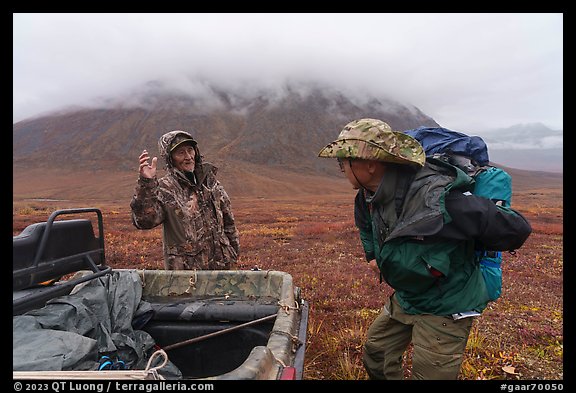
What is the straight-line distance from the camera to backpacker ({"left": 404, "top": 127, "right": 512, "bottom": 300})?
106 inches

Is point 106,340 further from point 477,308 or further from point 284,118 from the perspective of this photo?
point 284,118

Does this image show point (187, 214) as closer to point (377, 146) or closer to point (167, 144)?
point (167, 144)

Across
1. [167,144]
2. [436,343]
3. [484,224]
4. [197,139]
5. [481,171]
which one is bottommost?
[436,343]

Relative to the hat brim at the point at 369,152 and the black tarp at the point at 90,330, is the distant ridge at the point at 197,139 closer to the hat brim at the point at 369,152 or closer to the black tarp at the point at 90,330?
the black tarp at the point at 90,330

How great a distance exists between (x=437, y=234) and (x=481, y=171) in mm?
695

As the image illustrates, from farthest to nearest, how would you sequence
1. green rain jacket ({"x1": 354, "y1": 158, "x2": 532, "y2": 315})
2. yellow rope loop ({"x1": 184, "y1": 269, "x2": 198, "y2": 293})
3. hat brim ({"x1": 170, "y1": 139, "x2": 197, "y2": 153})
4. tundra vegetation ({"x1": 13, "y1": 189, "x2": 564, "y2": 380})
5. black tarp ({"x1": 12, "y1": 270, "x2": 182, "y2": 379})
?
tundra vegetation ({"x1": 13, "y1": 189, "x2": 564, "y2": 380}), hat brim ({"x1": 170, "y1": 139, "x2": 197, "y2": 153}), yellow rope loop ({"x1": 184, "y1": 269, "x2": 198, "y2": 293}), green rain jacket ({"x1": 354, "y1": 158, "x2": 532, "y2": 315}), black tarp ({"x1": 12, "y1": 270, "x2": 182, "y2": 379})

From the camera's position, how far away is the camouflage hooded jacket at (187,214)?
4031 mm

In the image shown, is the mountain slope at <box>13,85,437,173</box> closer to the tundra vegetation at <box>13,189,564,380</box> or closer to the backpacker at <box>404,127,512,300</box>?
the tundra vegetation at <box>13,189,564,380</box>

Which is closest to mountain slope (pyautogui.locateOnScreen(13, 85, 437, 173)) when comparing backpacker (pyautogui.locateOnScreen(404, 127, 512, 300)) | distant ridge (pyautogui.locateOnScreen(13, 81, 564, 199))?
distant ridge (pyautogui.locateOnScreen(13, 81, 564, 199))

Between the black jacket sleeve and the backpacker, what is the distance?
0.64 feet

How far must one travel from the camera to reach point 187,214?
4.39m

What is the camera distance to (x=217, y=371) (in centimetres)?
366

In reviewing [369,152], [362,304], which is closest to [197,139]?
[362,304]

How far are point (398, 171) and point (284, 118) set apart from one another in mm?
179729
